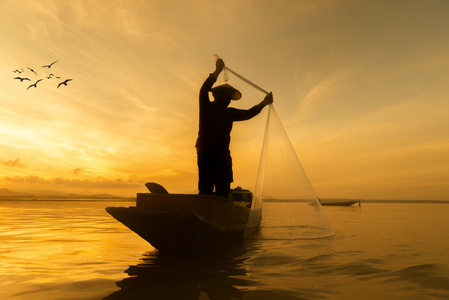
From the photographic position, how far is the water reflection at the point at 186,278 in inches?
123

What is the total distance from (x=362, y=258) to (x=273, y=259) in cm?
161

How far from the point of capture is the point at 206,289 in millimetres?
3270

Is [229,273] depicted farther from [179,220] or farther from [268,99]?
[268,99]

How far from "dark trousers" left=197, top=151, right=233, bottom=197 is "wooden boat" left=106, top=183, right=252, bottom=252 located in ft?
1.62

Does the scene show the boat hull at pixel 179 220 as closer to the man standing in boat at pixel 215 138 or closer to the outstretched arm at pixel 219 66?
the man standing in boat at pixel 215 138

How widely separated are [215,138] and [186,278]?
9.29 feet

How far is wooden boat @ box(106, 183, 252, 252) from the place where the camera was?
4.87 m

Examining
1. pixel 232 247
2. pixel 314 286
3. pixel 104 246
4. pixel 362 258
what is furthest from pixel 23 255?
pixel 362 258

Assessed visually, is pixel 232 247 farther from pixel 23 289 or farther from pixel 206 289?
pixel 23 289

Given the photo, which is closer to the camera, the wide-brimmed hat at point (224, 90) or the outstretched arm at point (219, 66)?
the outstretched arm at point (219, 66)

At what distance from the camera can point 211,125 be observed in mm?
5871

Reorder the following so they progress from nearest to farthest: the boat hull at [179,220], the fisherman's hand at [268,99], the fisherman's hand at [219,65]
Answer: the boat hull at [179,220] → the fisherman's hand at [219,65] → the fisherman's hand at [268,99]

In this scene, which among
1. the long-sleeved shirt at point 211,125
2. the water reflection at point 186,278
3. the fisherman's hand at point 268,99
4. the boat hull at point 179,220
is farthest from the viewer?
the fisherman's hand at point 268,99

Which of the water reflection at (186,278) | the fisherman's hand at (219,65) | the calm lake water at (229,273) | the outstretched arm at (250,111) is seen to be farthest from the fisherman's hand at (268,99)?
the water reflection at (186,278)
